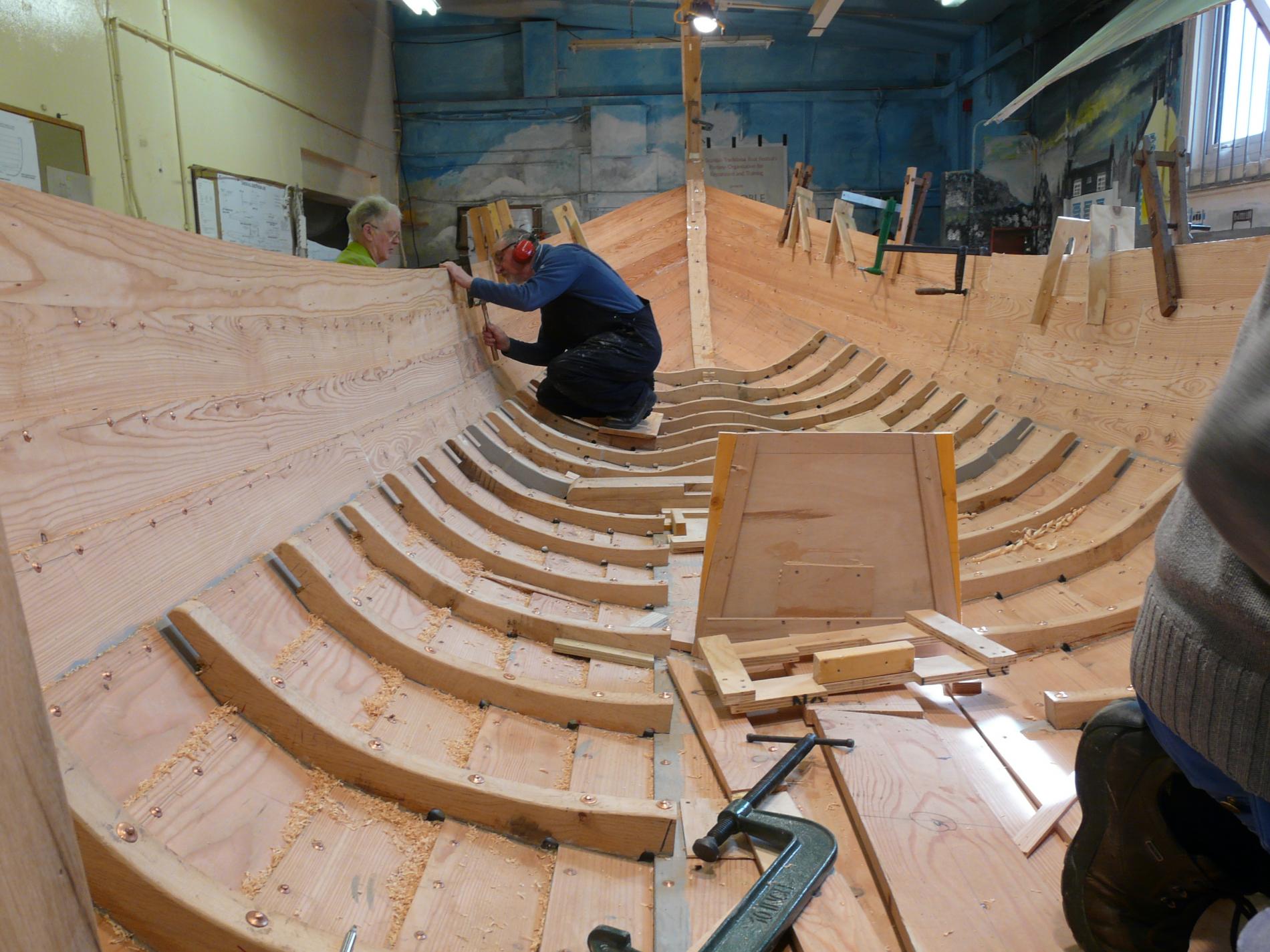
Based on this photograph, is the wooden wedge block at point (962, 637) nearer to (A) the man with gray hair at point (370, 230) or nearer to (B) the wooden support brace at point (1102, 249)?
(B) the wooden support brace at point (1102, 249)

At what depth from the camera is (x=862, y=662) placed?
2.30 meters

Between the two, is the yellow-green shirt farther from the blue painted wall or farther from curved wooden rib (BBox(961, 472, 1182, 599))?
the blue painted wall

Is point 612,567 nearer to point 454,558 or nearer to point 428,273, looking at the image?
point 454,558

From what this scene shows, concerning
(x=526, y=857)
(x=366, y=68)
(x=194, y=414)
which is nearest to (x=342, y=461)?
(x=194, y=414)

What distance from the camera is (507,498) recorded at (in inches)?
151

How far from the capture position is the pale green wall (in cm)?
598

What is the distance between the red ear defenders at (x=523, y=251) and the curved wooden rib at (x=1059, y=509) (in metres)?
2.93

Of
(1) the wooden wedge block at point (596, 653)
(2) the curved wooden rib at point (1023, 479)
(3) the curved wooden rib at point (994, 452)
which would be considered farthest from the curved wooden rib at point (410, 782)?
(3) the curved wooden rib at point (994, 452)

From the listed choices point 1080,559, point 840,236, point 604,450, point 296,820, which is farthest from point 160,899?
point 840,236

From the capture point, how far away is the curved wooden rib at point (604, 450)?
4785 mm

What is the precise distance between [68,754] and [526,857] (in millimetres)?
826

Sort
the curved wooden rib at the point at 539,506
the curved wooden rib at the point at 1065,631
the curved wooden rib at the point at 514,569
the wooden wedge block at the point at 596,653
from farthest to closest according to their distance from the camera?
the curved wooden rib at the point at 539,506, the curved wooden rib at the point at 514,569, the wooden wedge block at the point at 596,653, the curved wooden rib at the point at 1065,631

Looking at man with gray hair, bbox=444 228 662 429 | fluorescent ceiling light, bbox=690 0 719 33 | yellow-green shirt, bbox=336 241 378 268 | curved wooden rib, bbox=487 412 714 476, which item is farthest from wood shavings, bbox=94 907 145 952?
fluorescent ceiling light, bbox=690 0 719 33

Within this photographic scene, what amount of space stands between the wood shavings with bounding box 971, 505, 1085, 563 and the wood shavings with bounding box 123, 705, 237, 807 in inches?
101
